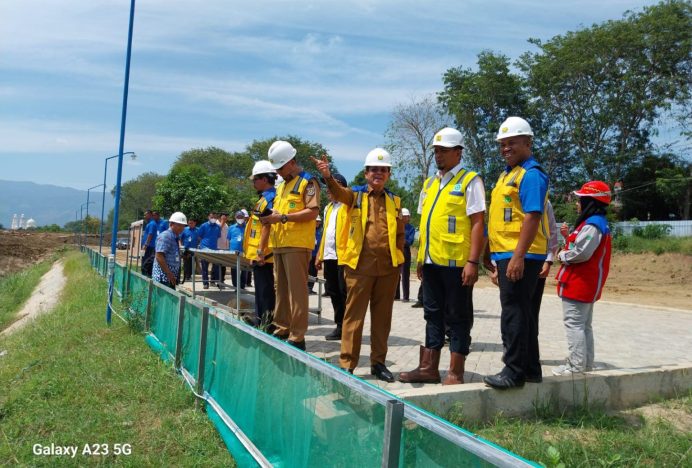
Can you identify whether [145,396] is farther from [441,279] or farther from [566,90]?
[566,90]

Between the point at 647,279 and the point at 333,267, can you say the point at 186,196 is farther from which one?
the point at 333,267

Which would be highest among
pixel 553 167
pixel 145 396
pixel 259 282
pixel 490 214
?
pixel 553 167

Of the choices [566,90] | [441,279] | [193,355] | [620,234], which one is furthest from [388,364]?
[566,90]

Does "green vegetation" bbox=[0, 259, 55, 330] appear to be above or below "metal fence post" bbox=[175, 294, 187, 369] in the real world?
below

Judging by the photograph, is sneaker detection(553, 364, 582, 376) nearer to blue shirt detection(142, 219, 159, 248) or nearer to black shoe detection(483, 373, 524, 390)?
black shoe detection(483, 373, 524, 390)

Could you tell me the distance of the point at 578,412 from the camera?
4.24 m

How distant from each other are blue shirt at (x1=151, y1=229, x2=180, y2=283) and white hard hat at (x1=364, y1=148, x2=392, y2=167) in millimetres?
4321

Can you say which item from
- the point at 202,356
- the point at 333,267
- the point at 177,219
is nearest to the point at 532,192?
the point at 202,356

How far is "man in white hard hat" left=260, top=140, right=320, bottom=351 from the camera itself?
5.39 meters

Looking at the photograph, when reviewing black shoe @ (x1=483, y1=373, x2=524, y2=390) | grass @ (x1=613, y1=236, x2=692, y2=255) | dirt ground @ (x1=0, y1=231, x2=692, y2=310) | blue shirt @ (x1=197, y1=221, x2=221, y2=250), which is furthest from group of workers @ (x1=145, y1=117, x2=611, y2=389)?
grass @ (x1=613, y1=236, x2=692, y2=255)

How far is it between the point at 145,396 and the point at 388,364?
220 cm

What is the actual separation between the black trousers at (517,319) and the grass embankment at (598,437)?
38cm

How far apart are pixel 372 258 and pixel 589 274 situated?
179 cm

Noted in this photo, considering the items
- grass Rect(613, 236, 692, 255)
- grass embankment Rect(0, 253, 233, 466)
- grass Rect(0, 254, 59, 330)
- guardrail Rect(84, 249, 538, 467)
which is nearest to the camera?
guardrail Rect(84, 249, 538, 467)
